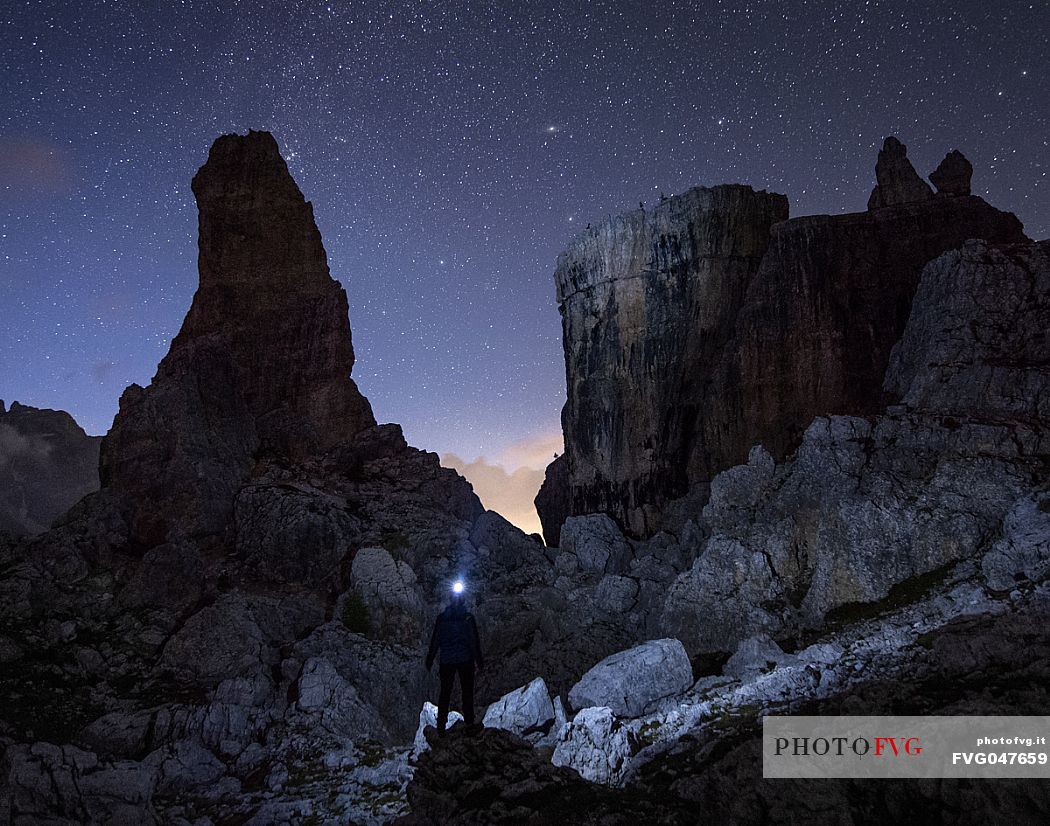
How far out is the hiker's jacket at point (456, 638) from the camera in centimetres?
1606

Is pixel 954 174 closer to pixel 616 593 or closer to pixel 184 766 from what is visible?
pixel 616 593

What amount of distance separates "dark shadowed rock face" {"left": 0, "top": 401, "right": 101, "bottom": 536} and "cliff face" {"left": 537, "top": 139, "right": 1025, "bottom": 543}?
107 m

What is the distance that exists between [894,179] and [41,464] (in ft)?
447

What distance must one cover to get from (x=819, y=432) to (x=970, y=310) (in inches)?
390

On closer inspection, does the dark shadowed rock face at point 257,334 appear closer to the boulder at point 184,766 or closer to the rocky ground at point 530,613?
the rocky ground at point 530,613

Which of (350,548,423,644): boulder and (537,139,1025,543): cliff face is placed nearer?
(350,548,423,644): boulder

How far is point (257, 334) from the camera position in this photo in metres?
52.4

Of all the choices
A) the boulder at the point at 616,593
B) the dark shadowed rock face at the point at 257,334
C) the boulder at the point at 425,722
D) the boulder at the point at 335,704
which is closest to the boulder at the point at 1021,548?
the boulder at the point at 616,593

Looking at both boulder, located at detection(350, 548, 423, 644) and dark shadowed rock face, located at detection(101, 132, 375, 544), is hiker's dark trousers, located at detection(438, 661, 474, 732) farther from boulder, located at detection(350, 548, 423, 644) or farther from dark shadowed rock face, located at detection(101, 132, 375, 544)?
dark shadowed rock face, located at detection(101, 132, 375, 544)

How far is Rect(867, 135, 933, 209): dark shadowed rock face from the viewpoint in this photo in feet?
142

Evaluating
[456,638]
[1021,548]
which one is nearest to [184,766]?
[456,638]

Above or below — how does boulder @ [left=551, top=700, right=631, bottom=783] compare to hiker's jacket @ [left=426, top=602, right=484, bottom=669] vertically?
below

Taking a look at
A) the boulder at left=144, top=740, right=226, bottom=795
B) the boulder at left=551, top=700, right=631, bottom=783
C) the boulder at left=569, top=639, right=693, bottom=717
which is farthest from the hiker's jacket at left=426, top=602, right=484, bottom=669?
the boulder at left=144, top=740, right=226, bottom=795

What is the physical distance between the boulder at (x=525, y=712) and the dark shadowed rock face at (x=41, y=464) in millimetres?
111918
